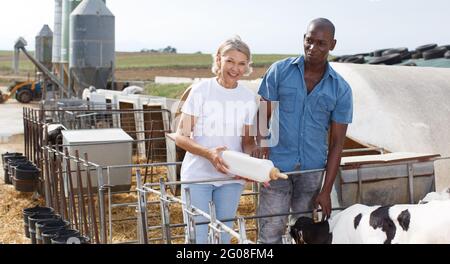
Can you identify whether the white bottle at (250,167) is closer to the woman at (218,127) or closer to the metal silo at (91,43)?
the woman at (218,127)

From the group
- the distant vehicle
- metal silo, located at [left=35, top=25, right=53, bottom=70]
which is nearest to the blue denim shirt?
metal silo, located at [left=35, top=25, right=53, bottom=70]

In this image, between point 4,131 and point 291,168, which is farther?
point 4,131

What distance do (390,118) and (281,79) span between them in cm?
427

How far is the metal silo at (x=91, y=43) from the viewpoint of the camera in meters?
25.6

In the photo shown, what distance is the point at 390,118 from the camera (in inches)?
326

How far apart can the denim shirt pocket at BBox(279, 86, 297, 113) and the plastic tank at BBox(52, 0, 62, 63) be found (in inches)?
1044

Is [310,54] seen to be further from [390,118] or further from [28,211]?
[28,211]

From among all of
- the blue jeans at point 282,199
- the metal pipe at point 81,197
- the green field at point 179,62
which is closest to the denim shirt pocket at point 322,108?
the blue jeans at point 282,199

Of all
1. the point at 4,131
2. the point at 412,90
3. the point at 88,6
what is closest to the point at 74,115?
the point at 412,90

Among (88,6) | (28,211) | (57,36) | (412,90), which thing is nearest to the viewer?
(28,211)

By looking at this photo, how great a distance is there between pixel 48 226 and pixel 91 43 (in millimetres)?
19959

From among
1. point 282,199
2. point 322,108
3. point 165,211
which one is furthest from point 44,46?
point 165,211

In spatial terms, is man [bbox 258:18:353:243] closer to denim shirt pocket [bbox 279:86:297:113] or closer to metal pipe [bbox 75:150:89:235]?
denim shirt pocket [bbox 279:86:297:113]

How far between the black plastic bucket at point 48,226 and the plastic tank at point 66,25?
867 inches
